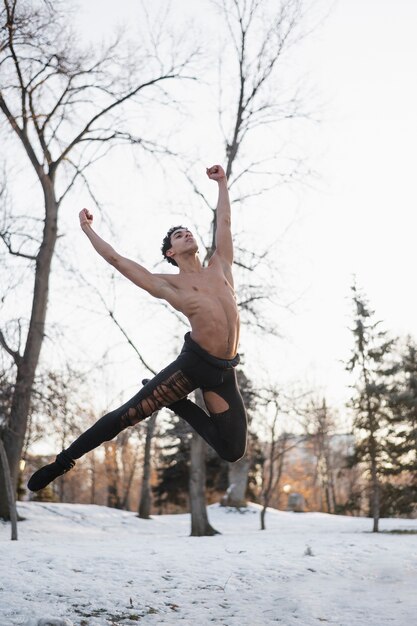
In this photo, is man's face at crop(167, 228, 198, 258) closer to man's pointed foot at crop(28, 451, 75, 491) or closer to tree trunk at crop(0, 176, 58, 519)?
man's pointed foot at crop(28, 451, 75, 491)

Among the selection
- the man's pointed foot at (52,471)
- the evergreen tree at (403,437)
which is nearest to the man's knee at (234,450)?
the man's pointed foot at (52,471)

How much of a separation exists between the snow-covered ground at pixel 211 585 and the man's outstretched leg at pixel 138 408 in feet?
6.69

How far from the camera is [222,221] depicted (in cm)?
387

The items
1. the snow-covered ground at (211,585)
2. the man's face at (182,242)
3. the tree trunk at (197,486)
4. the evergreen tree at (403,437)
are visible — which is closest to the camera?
the man's face at (182,242)

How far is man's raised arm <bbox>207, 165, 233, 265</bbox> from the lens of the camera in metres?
3.83

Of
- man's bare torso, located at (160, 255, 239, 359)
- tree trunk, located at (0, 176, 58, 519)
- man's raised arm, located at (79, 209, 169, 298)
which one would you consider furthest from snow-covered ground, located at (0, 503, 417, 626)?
tree trunk, located at (0, 176, 58, 519)

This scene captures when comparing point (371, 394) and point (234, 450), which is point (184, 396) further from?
point (371, 394)

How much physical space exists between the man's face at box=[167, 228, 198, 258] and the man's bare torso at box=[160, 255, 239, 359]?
0.18 metres

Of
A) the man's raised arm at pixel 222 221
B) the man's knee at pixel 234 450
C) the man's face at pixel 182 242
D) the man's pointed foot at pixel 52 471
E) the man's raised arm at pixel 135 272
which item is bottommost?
the man's pointed foot at pixel 52 471

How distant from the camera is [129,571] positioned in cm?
705

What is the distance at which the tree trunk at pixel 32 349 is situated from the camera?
1352cm

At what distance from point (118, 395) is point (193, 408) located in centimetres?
2395

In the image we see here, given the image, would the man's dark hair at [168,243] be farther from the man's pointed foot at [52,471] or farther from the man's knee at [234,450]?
the man's pointed foot at [52,471]

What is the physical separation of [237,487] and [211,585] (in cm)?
2201
